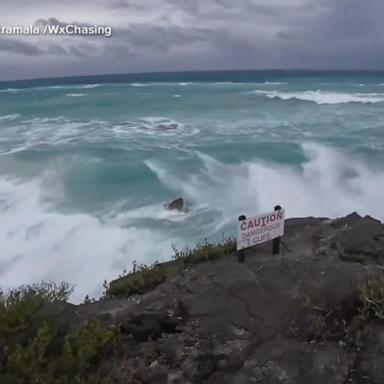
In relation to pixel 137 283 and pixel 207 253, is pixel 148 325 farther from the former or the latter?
pixel 207 253

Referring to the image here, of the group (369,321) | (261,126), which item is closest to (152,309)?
(369,321)

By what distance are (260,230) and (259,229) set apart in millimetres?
22

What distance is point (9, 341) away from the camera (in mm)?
4625

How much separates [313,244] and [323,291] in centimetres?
195

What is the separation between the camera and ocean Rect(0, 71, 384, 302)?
13.7m

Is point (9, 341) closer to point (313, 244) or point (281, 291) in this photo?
point (281, 291)


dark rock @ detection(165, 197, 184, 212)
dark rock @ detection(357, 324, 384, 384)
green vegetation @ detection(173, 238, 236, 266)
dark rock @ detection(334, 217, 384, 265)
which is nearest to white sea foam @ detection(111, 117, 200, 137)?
dark rock @ detection(165, 197, 184, 212)

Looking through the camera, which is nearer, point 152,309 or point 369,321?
point 369,321

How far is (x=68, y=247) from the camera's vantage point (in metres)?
13.8

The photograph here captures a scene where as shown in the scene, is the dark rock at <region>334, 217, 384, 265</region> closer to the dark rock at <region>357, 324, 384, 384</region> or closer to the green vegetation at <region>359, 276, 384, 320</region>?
the green vegetation at <region>359, 276, 384, 320</region>

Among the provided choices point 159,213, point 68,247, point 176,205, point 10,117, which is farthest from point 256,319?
point 10,117

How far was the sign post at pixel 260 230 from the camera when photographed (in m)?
6.63

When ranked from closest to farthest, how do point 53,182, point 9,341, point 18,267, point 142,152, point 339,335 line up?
point 9,341 → point 339,335 → point 18,267 → point 53,182 → point 142,152

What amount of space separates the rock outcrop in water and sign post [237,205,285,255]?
22 centimetres
